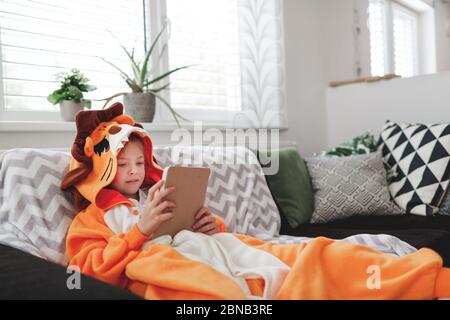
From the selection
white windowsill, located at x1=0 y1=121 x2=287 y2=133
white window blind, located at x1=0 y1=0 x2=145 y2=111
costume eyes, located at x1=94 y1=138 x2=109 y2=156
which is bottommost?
costume eyes, located at x1=94 y1=138 x2=109 y2=156

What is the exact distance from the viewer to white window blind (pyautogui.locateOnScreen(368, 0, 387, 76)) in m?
3.10

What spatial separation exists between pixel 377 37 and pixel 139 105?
6.71 feet

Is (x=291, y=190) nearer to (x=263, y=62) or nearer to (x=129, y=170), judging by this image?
(x=129, y=170)

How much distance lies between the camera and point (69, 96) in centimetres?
174

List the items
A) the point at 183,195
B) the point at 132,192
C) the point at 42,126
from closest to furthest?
the point at 183,195 < the point at 132,192 < the point at 42,126

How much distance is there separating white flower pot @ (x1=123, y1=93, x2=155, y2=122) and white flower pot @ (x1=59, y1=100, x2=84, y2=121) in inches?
9.8

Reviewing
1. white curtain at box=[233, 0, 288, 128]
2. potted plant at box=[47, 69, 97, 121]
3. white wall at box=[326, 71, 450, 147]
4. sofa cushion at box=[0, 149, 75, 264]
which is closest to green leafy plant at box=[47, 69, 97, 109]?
potted plant at box=[47, 69, 97, 121]

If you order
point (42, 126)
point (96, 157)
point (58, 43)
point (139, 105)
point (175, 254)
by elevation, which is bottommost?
point (175, 254)

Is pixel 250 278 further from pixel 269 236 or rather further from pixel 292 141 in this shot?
pixel 292 141

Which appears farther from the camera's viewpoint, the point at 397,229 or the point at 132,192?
the point at 397,229

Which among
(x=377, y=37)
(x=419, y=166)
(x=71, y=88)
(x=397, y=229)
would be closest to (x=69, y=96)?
(x=71, y=88)

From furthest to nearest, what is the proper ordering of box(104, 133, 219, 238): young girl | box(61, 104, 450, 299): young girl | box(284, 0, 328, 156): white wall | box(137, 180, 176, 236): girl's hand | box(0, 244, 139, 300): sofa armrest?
box(284, 0, 328, 156): white wall < box(104, 133, 219, 238): young girl < box(137, 180, 176, 236): girl's hand < box(61, 104, 450, 299): young girl < box(0, 244, 139, 300): sofa armrest

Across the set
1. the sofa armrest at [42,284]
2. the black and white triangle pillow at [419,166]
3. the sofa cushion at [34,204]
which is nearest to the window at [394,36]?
the black and white triangle pillow at [419,166]

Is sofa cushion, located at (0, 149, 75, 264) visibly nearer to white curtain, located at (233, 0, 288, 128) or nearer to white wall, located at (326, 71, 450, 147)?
white curtain, located at (233, 0, 288, 128)
